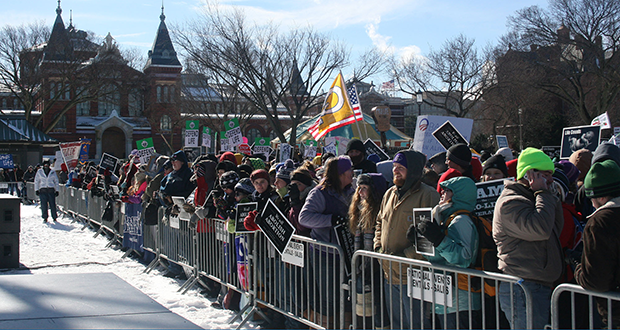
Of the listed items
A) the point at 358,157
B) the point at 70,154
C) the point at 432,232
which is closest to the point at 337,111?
the point at 358,157

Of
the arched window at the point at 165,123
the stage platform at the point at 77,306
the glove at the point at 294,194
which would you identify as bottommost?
the stage platform at the point at 77,306

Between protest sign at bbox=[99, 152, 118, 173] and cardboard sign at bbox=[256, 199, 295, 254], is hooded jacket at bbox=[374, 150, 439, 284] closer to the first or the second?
cardboard sign at bbox=[256, 199, 295, 254]

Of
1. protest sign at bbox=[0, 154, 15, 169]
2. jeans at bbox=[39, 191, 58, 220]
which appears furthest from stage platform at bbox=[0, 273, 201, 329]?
protest sign at bbox=[0, 154, 15, 169]

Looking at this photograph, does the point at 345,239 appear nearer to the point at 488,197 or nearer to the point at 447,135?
the point at 488,197

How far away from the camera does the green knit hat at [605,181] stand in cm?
304

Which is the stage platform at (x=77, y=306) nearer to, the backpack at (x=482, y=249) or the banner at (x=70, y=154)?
the backpack at (x=482, y=249)

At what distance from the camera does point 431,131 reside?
23.8 feet

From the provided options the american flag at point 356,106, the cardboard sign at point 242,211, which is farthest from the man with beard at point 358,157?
the american flag at point 356,106

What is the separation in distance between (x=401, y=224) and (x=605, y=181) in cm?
165

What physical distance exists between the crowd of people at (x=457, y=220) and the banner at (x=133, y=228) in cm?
398

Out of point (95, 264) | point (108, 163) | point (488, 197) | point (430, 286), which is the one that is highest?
point (108, 163)

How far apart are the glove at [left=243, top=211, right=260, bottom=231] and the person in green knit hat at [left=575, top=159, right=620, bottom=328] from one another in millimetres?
3550

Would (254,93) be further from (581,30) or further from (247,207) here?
(247,207)

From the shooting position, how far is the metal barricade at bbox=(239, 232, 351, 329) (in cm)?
491
